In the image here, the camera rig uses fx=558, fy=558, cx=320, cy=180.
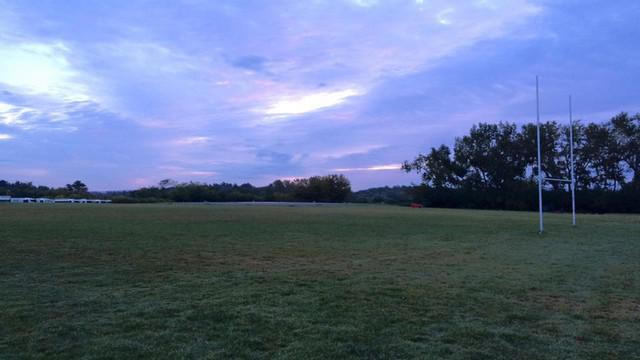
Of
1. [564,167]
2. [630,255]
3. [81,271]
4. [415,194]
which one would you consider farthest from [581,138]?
[81,271]

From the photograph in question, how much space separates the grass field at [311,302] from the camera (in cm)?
478

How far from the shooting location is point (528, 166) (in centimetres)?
6625

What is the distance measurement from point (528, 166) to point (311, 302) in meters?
64.6

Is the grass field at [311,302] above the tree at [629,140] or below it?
below

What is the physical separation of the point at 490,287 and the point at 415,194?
62048 mm

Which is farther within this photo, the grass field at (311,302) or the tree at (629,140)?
the tree at (629,140)

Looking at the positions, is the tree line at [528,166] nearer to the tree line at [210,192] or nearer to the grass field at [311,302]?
the tree line at [210,192]

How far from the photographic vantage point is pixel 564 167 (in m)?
61.4

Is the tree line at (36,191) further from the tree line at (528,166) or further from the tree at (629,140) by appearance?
the tree at (629,140)

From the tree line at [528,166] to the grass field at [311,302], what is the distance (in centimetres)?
4904

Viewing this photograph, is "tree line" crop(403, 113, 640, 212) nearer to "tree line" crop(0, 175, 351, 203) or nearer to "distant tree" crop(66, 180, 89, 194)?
"tree line" crop(0, 175, 351, 203)

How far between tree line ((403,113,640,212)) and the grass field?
49.0m

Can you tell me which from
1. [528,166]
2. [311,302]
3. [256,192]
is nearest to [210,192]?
[256,192]

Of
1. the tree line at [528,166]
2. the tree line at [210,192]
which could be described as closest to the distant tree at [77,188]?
the tree line at [210,192]
